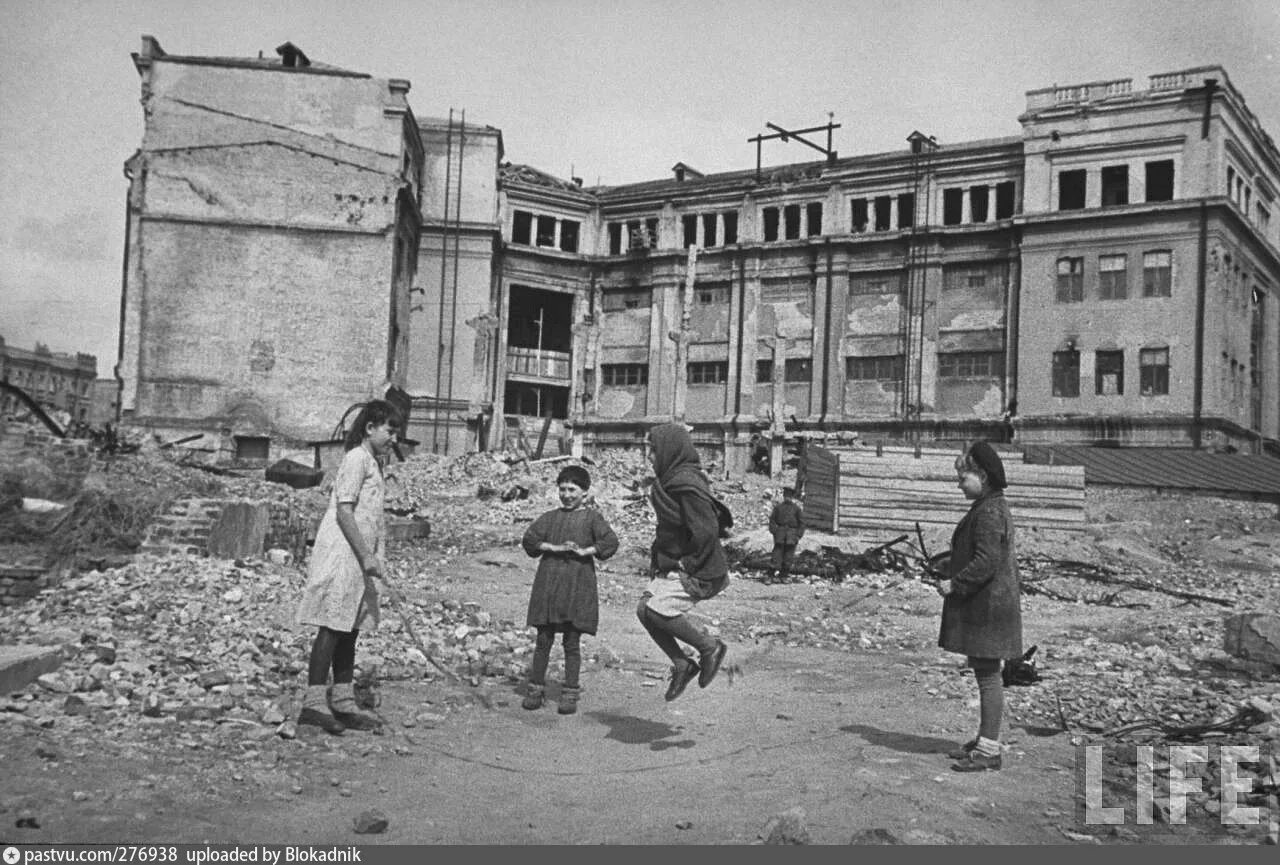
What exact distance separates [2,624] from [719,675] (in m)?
5.46

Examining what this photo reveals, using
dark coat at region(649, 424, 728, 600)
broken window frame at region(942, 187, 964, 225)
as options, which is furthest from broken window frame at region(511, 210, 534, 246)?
dark coat at region(649, 424, 728, 600)

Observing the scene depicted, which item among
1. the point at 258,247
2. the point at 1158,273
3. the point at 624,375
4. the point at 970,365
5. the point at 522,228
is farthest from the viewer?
the point at 624,375

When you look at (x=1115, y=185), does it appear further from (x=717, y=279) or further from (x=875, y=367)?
(x=717, y=279)

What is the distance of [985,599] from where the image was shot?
16.9 ft

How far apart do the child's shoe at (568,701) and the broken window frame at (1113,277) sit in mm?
29103

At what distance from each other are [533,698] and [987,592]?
279cm

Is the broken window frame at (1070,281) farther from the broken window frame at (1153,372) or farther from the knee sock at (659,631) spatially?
the knee sock at (659,631)

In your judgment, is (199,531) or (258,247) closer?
(199,531)

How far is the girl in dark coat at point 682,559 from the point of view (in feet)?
18.0

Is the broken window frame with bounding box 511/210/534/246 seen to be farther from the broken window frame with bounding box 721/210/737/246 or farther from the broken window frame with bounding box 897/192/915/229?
the broken window frame with bounding box 897/192/915/229

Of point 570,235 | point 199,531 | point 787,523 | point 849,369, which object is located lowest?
point 199,531

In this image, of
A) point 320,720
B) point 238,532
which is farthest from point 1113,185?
point 320,720

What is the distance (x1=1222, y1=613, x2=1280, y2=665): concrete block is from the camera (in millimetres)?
7668

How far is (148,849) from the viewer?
11.2 feet
